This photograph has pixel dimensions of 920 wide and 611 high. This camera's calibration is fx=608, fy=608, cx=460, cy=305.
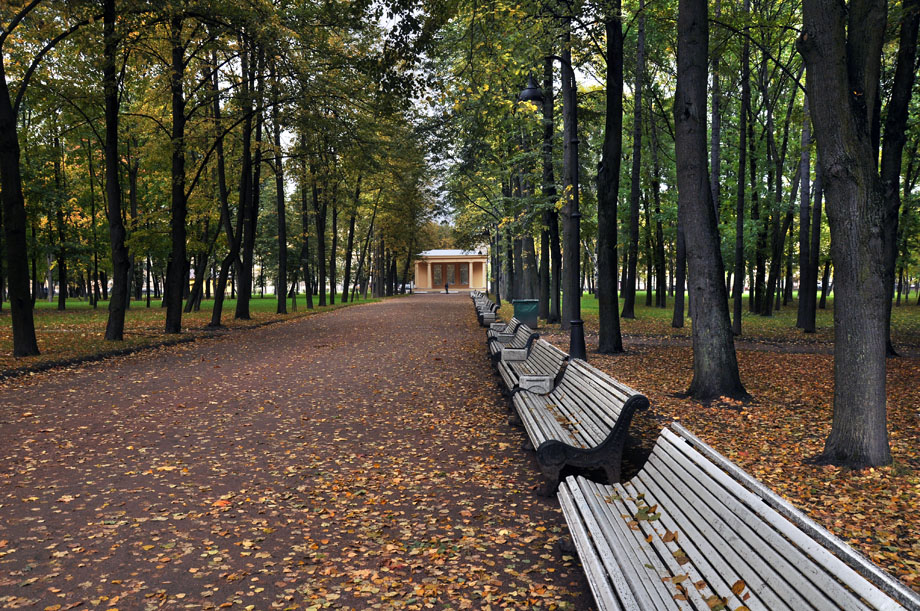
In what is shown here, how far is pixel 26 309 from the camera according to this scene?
39.8 feet

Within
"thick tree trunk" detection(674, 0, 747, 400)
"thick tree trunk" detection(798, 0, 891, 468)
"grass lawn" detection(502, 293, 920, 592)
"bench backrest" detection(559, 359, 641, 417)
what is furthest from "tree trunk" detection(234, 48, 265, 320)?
"thick tree trunk" detection(798, 0, 891, 468)

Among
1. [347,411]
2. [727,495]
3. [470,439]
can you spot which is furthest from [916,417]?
[347,411]

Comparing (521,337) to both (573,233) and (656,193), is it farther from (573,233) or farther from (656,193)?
(656,193)

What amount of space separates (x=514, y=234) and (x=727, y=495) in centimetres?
2033

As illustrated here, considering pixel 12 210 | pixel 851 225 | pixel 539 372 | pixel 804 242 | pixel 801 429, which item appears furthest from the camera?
pixel 804 242

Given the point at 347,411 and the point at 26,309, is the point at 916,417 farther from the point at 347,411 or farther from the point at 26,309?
the point at 26,309

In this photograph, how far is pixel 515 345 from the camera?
11.1 meters

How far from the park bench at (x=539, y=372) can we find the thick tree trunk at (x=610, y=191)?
360 cm

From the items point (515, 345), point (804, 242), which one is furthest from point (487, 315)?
point (804, 242)

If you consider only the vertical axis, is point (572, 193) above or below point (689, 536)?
above

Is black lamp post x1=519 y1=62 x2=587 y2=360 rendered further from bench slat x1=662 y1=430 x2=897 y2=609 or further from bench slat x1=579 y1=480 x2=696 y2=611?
bench slat x1=662 y1=430 x2=897 y2=609

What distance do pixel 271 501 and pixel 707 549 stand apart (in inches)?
133

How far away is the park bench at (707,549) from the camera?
6.28 ft

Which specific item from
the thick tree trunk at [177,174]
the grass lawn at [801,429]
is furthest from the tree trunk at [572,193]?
the thick tree trunk at [177,174]
